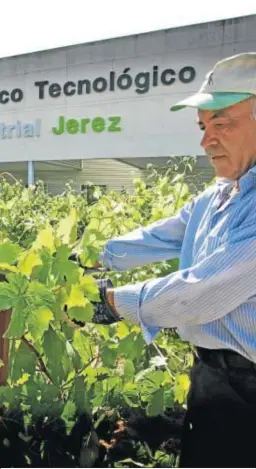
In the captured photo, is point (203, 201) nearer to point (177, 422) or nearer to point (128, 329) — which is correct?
point (128, 329)

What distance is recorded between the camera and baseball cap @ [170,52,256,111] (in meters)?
1.37

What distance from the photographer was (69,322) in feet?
5.10

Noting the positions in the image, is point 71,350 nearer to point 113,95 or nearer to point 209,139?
point 209,139

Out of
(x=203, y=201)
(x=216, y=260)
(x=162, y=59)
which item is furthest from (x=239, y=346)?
(x=162, y=59)

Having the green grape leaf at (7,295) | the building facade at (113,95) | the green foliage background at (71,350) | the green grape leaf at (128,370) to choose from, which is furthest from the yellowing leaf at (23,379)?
the building facade at (113,95)

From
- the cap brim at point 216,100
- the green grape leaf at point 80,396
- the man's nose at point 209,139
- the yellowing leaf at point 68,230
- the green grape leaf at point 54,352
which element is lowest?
the green grape leaf at point 80,396

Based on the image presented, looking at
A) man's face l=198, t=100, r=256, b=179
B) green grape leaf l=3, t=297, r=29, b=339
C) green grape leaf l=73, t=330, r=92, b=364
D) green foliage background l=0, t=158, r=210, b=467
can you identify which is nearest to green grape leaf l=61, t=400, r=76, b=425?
green foliage background l=0, t=158, r=210, b=467

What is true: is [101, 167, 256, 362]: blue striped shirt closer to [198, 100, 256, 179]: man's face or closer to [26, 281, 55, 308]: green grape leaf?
[198, 100, 256, 179]: man's face

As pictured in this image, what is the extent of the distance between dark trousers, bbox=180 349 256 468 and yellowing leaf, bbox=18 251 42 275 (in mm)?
473

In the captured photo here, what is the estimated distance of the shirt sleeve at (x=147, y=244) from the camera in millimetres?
1781

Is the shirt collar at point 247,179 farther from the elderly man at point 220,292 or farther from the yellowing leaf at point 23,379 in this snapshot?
the yellowing leaf at point 23,379

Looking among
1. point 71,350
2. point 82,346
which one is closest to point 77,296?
point 71,350

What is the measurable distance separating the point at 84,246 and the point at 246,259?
1.59ft

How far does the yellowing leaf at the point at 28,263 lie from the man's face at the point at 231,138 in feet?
1.52
